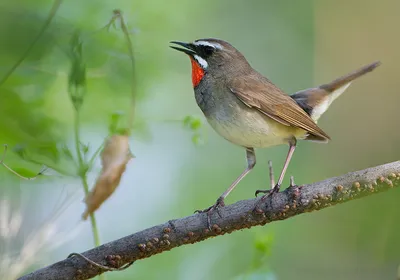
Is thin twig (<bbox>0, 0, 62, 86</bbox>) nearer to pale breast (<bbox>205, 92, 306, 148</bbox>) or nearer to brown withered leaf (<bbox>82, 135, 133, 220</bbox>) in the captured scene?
brown withered leaf (<bbox>82, 135, 133, 220</bbox>)

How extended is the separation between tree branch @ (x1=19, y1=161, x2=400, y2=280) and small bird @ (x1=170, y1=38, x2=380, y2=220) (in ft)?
3.91

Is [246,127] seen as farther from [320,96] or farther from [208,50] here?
[320,96]

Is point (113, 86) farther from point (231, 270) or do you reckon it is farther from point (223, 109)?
point (231, 270)

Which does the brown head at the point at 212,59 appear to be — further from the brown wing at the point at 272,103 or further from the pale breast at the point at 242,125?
the pale breast at the point at 242,125

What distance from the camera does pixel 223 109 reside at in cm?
497

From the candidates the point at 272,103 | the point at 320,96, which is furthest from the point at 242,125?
the point at 320,96

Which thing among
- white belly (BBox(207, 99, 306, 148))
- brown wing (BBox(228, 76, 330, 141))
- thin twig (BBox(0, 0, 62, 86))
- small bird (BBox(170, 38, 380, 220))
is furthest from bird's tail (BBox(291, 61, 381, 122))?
thin twig (BBox(0, 0, 62, 86))

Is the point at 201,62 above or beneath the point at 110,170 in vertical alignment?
above

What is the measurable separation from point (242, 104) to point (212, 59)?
53cm

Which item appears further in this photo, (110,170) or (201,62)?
(201,62)

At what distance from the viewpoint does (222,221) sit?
3.63 meters

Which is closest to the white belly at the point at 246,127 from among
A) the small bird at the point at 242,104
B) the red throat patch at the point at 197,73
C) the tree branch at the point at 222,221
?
the small bird at the point at 242,104

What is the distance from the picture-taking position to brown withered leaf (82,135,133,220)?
340cm

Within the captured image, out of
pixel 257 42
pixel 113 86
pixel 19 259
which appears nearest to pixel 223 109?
pixel 113 86
